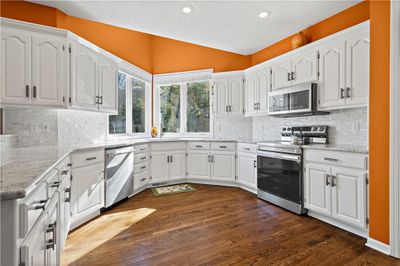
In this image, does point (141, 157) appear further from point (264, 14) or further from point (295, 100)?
point (264, 14)

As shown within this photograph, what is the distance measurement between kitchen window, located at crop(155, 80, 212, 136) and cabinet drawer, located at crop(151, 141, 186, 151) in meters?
0.75

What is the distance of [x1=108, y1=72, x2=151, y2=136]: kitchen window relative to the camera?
4.27 metres

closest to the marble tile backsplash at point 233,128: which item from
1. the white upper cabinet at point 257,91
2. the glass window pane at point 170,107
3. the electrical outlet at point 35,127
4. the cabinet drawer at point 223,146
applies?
the white upper cabinet at point 257,91

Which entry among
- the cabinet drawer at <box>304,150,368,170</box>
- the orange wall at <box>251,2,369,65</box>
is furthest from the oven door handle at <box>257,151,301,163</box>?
the orange wall at <box>251,2,369,65</box>

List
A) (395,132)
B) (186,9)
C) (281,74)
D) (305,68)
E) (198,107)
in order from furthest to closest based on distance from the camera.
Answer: (198,107)
(281,74)
(305,68)
(186,9)
(395,132)

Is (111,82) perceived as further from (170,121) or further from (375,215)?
(375,215)

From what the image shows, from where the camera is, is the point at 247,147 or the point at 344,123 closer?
the point at 344,123

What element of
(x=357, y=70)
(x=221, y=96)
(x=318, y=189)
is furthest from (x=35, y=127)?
(x=357, y=70)

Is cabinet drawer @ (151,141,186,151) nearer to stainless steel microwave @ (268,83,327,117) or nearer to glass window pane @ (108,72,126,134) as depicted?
glass window pane @ (108,72,126,134)

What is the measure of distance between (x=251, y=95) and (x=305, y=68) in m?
1.20

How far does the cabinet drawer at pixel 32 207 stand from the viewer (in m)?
0.85

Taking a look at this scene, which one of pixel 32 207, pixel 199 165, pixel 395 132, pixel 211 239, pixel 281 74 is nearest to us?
A: pixel 32 207

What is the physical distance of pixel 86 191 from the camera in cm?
263

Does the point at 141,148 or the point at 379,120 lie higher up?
the point at 379,120
